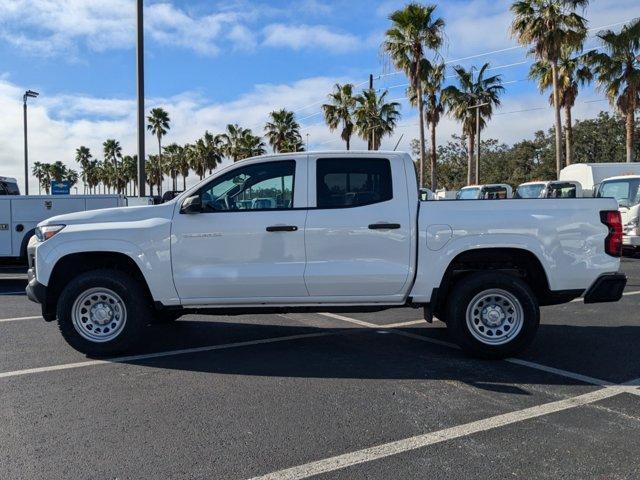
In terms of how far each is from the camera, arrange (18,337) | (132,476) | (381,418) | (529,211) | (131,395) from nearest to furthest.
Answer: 1. (132,476)
2. (381,418)
3. (131,395)
4. (529,211)
5. (18,337)

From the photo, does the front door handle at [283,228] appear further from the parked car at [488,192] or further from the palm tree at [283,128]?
the palm tree at [283,128]

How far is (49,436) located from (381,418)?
2319 mm

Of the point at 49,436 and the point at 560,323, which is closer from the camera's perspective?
the point at 49,436

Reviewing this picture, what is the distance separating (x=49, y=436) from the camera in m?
3.95

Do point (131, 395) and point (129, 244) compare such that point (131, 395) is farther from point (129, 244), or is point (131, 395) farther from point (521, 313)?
point (521, 313)

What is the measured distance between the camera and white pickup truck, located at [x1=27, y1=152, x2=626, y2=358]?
18.4 feet

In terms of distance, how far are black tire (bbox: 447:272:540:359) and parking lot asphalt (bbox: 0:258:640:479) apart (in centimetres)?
17

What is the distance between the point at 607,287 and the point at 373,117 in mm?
35289

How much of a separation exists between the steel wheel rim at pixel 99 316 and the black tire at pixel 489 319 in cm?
337

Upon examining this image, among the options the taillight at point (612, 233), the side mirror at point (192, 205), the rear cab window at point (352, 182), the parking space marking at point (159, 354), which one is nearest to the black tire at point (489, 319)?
the taillight at point (612, 233)

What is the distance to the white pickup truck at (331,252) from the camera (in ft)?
18.4

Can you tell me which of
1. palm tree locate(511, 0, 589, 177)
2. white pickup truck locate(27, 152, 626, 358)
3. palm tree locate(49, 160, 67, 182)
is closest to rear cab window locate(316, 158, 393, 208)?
white pickup truck locate(27, 152, 626, 358)

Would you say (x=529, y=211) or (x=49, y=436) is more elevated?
(x=529, y=211)

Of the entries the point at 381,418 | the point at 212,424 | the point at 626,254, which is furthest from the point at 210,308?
the point at 626,254
